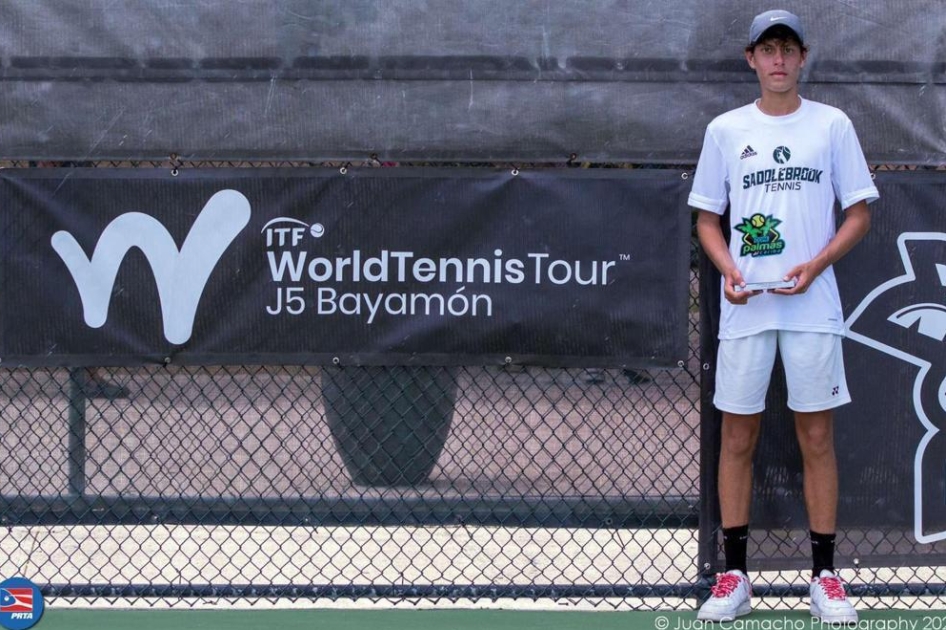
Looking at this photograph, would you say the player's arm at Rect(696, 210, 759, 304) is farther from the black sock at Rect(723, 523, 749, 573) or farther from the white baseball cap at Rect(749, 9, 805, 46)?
the black sock at Rect(723, 523, 749, 573)

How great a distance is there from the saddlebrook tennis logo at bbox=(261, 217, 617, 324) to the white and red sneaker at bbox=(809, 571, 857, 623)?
4.02 ft

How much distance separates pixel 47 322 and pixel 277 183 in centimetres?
95

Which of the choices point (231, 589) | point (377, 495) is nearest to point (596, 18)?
point (377, 495)

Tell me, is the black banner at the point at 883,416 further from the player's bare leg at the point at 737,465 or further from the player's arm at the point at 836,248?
the player's arm at the point at 836,248

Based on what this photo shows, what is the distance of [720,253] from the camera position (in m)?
4.16

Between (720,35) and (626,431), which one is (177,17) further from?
(626,431)

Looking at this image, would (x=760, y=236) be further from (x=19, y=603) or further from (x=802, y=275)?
(x=19, y=603)

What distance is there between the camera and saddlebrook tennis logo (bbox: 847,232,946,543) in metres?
4.39

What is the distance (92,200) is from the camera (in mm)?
4410

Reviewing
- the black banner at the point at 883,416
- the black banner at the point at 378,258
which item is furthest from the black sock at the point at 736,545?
the black banner at the point at 378,258

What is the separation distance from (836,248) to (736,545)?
3.43ft

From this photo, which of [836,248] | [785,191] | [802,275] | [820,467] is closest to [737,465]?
[820,467]

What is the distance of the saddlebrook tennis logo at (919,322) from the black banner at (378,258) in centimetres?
66

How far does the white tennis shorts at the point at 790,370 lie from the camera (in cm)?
412
